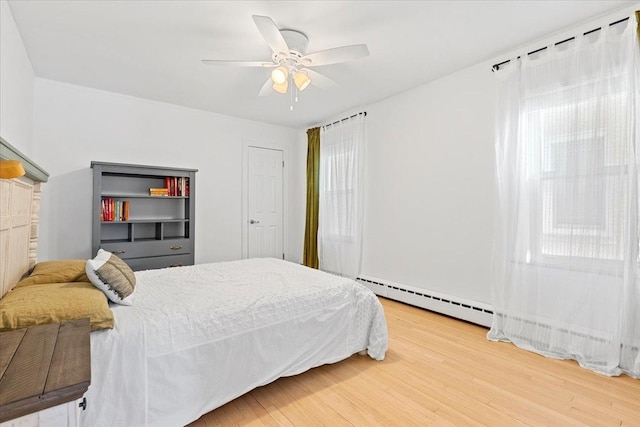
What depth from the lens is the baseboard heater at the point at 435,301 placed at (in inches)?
114

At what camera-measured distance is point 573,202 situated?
2.30 m

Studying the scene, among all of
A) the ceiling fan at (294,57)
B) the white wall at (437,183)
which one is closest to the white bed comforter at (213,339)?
the white wall at (437,183)

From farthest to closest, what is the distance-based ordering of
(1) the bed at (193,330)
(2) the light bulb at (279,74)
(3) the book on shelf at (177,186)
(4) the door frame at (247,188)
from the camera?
(4) the door frame at (247,188)
(3) the book on shelf at (177,186)
(2) the light bulb at (279,74)
(1) the bed at (193,330)

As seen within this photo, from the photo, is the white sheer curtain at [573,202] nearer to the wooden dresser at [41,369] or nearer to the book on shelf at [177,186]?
the wooden dresser at [41,369]

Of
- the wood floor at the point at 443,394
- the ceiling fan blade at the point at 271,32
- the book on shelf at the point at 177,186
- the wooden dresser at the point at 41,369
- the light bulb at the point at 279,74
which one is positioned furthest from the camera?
the book on shelf at the point at 177,186

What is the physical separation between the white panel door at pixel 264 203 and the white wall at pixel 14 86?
8.22 feet

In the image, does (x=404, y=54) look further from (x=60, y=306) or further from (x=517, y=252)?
(x=60, y=306)

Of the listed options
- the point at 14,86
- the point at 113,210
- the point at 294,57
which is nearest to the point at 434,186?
the point at 294,57

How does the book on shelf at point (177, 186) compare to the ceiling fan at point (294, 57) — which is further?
the book on shelf at point (177, 186)

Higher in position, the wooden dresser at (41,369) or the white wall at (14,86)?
the white wall at (14,86)

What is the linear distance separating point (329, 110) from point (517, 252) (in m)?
2.92

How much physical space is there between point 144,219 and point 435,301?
11.4ft

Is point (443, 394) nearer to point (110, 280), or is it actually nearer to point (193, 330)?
point (193, 330)

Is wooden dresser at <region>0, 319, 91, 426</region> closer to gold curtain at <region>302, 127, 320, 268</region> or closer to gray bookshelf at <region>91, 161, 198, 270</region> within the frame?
gray bookshelf at <region>91, 161, 198, 270</region>
